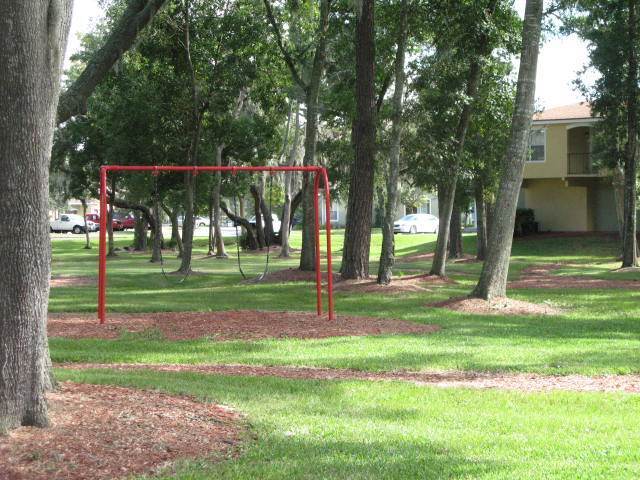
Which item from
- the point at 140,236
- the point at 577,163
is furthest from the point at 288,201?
the point at 577,163

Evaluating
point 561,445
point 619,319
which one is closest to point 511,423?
point 561,445

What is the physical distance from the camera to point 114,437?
6047 mm

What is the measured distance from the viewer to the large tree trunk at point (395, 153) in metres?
19.9

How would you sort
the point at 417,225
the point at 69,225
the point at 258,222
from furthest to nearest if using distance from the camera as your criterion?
the point at 69,225
the point at 417,225
the point at 258,222

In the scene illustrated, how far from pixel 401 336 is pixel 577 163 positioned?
30463mm

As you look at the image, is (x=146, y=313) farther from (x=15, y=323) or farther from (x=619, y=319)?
(x=15, y=323)

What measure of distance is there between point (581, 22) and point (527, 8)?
809cm

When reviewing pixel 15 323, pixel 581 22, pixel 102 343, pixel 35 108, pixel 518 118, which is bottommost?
pixel 102 343

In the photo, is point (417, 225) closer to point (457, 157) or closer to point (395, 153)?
point (457, 157)

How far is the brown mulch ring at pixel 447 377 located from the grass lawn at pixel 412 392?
0.34 m

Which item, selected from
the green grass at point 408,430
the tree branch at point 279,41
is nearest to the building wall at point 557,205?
the tree branch at point 279,41

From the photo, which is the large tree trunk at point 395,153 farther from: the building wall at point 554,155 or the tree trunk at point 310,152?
the building wall at point 554,155

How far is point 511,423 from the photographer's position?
23.7 ft

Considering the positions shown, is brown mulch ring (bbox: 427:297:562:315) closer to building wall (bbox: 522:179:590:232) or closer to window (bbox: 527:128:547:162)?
window (bbox: 527:128:547:162)
